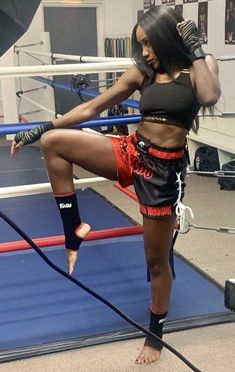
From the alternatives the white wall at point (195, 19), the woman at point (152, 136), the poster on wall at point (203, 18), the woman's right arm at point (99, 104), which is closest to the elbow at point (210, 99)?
the woman at point (152, 136)

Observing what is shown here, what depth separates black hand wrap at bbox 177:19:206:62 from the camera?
1.56 m

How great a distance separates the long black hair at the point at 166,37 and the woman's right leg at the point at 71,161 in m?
0.37

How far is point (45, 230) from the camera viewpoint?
3330 millimetres

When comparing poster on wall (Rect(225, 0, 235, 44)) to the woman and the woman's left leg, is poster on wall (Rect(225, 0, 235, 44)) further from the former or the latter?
the woman's left leg

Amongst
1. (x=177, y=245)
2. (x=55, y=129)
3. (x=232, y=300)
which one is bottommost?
(x=177, y=245)

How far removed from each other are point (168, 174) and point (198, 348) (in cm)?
82

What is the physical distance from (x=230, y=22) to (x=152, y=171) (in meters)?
3.24

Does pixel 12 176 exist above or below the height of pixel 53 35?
below

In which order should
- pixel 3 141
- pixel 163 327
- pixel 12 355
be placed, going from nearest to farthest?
pixel 12 355 → pixel 163 327 → pixel 3 141

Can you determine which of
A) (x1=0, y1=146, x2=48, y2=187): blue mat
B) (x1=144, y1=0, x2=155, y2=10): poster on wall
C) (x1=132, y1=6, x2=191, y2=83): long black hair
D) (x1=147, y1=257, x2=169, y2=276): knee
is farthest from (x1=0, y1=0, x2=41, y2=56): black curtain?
(x1=144, y1=0, x2=155, y2=10): poster on wall

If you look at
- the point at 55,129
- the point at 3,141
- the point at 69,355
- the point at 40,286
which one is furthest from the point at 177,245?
the point at 3,141

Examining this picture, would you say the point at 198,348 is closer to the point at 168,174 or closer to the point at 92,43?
the point at 168,174

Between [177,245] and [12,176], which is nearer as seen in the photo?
[177,245]

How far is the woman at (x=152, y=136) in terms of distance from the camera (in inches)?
63.3
